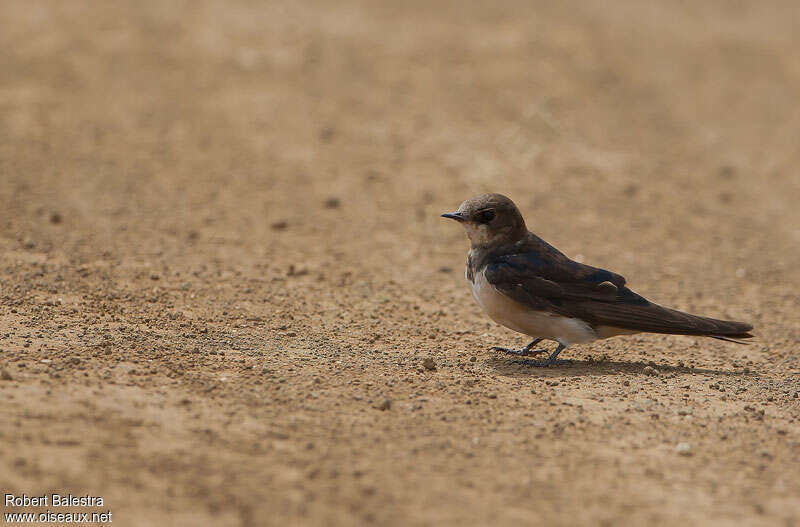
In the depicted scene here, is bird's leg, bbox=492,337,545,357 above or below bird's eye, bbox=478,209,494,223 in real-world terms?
below

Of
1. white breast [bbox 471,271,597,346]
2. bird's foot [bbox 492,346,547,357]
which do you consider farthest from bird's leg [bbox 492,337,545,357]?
white breast [bbox 471,271,597,346]

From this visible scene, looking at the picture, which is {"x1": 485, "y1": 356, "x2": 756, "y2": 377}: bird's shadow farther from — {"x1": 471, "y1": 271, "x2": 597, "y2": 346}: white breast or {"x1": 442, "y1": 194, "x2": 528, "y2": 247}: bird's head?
{"x1": 442, "y1": 194, "x2": 528, "y2": 247}: bird's head

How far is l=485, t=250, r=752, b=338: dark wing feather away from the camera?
6.98 metres

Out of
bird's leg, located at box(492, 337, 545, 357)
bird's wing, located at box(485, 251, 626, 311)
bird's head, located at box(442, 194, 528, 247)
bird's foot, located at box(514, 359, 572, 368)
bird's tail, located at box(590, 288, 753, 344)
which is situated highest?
bird's head, located at box(442, 194, 528, 247)

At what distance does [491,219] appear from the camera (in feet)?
23.7

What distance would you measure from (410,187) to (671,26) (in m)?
8.79

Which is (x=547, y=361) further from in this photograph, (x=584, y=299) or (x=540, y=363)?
(x=584, y=299)

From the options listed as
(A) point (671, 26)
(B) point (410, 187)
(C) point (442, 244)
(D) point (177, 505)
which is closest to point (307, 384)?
(D) point (177, 505)

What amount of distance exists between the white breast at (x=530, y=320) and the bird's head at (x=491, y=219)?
1.29ft

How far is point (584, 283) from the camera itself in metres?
7.14

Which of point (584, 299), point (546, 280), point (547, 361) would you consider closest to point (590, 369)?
point (547, 361)

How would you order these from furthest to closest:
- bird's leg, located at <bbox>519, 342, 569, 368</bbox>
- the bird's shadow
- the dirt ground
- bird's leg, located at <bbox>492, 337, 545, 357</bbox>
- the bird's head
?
bird's leg, located at <bbox>492, 337, 545, 357</bbox> < the bird's head < bird's leg, located at <bbox>519, 342, 569, 368</bbox> < the bird's shadow < the dirt ground

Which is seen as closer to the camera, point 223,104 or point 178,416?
point 178,416

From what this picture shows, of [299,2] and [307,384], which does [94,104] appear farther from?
[307,384]
